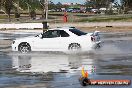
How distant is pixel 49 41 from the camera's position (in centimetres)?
2356

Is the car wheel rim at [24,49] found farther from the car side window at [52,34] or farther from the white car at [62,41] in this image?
the car side window at [52,34]

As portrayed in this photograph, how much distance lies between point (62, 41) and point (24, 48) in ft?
7.39

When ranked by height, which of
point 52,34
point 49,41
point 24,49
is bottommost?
point 24,49

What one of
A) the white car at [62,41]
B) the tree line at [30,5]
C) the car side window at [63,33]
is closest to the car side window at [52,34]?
the white car at [62,41]

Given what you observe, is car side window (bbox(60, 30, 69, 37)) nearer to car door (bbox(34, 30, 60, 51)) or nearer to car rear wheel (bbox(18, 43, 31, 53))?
car door (bbox(34, 30, 60, 51))

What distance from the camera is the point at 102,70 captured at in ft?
52.2

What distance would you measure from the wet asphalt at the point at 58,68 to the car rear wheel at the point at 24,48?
36 cm

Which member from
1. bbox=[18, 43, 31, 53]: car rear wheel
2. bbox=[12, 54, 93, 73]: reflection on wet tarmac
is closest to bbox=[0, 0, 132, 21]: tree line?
bbox=[18, 43, 31, 53]: car rear wheel

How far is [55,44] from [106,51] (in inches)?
116

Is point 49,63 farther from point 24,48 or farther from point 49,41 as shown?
point 24,48

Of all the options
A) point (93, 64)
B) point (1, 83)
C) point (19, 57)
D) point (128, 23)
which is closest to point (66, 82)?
point (1, 83)

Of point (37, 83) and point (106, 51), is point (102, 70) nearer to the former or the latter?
point (37, 83)

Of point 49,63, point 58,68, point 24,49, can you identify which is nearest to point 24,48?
point 24,49

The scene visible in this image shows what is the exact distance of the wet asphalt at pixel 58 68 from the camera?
13.4m
